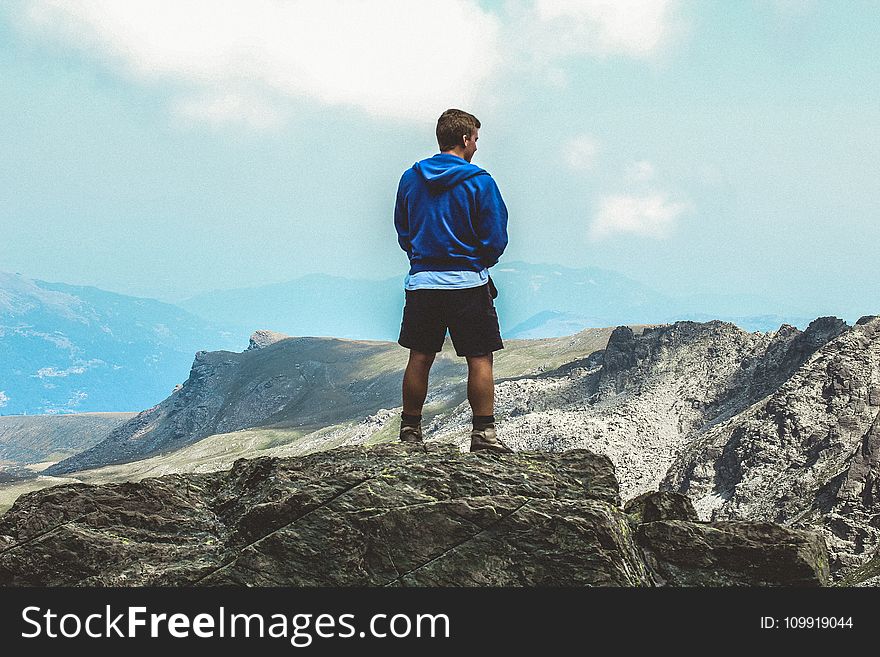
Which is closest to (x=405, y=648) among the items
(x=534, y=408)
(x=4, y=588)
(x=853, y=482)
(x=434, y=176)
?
(x=4, y=588)

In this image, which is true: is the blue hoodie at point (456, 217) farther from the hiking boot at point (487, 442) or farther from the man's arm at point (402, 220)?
the hiking boot at point (487, 442)

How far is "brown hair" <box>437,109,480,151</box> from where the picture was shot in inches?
452

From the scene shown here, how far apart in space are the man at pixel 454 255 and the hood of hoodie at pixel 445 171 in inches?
0.5

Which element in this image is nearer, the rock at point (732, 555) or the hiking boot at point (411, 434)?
the rock at point (732, 555)

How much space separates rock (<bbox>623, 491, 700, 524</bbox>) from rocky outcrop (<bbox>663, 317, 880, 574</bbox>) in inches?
2338

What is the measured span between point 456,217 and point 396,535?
4.45m

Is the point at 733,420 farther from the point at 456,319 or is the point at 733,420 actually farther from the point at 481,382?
the point at 456,319

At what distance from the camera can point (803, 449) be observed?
84.5 meters

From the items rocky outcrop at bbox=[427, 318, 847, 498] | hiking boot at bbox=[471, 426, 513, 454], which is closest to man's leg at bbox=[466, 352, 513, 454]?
hiking boot at bbox=[471, 426, 513, 454]

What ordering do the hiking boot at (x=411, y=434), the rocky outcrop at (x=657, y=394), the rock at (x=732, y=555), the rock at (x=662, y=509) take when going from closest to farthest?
the rock at (x=732, y=555)
the rock at (x=662, y=509)
the hiking boot at (x=411, y=434)
the rocky outcrop at (x=657, y=394)

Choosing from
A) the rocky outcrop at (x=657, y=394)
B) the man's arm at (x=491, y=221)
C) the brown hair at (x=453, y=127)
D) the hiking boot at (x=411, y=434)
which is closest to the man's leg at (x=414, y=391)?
the hiking boot at (x=411, y=434)

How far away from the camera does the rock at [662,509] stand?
10.3 metres

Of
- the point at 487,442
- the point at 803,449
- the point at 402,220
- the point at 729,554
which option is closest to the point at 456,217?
the point at 402,220

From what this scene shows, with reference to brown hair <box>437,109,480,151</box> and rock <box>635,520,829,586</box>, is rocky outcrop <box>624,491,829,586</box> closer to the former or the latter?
rock <box>635,520,829,586</box>
